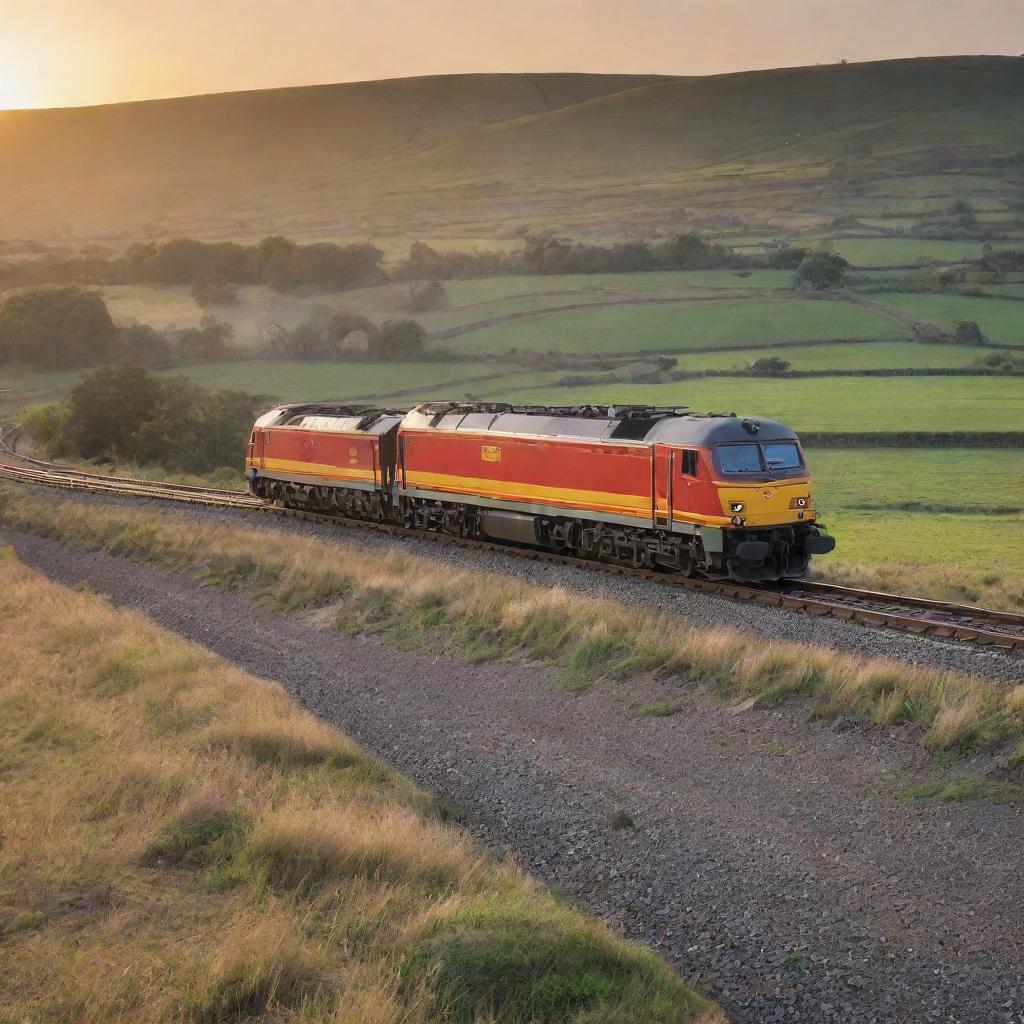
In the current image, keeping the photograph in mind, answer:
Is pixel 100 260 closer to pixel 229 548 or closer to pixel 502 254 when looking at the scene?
pixel 502 254

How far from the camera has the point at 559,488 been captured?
29.8 metres

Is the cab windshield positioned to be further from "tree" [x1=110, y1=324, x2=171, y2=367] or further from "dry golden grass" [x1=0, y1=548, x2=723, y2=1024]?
"tree" [x1=110, y1=324, x2=171, y2=367]

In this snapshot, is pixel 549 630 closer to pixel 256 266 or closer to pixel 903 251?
pixel 903 251

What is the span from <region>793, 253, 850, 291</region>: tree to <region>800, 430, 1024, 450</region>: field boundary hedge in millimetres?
49709

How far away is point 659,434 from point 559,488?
12.5 ft

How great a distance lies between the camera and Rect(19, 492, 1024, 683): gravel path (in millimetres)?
18594

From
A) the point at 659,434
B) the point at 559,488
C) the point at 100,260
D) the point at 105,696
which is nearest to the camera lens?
the point at 105,696

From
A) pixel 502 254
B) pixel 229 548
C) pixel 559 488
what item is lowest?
pixel 229 548

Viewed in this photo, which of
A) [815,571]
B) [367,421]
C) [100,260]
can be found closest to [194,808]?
[815,571]

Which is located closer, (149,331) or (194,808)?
(194,808)

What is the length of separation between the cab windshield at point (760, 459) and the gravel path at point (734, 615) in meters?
2.82

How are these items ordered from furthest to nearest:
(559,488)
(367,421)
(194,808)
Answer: (367,421), (559,488), (194,808)

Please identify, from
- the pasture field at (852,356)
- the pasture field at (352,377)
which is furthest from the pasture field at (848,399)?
the pasture field at (352,377)

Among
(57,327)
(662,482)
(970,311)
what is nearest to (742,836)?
(662,482)
